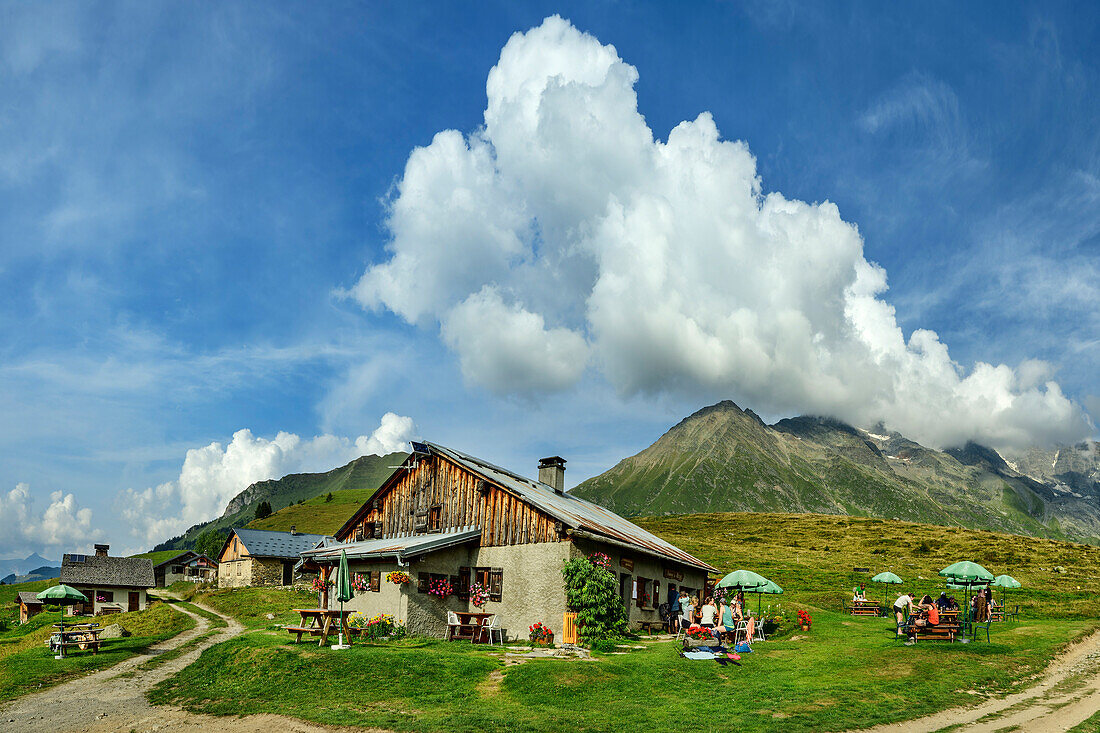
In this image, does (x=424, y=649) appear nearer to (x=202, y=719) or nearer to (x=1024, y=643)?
(x=202, y=719)

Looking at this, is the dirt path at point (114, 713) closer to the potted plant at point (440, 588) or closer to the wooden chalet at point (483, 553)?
the wooden chalet at point (483, 553)

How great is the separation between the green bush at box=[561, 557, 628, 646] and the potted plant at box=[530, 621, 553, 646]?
1.27 m

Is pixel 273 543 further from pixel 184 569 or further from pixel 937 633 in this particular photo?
pixel 937 633

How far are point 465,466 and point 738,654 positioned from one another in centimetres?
1444

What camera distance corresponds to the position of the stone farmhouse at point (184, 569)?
9225cm

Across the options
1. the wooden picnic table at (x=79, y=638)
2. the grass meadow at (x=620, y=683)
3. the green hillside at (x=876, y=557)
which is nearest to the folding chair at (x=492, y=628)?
the grass meadow at (x=620, y=683)

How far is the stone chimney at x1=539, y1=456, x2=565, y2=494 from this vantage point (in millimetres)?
37781

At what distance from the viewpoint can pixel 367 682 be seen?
17.3 m

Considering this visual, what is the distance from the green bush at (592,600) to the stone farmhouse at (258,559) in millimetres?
50122

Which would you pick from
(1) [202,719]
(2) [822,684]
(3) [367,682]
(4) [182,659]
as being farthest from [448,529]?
(2) [822,684]

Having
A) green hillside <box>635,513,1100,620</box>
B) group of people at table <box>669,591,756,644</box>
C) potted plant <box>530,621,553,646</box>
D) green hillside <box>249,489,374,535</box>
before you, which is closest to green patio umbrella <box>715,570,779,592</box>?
group of people at table <box>669,591,756,644</box>

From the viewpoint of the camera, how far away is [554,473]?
38000 millimetres

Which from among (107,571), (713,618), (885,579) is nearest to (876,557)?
(885,579)

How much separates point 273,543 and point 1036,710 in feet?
236
